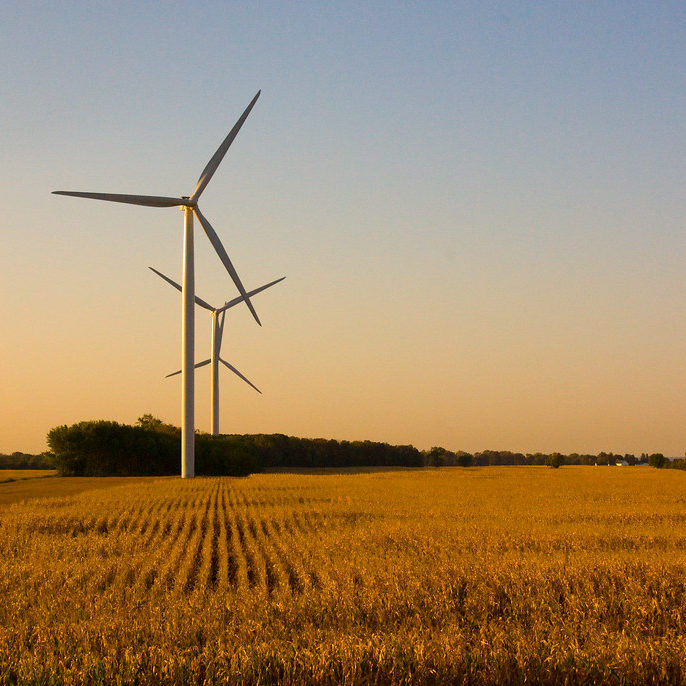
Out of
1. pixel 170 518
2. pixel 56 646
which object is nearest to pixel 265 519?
pixel 170 518

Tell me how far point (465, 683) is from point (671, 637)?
4.48 meters

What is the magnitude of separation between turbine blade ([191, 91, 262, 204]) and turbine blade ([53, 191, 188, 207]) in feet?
5.64

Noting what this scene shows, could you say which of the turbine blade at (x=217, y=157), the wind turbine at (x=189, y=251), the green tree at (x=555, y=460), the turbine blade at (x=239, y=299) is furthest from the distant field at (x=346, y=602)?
the green tree at (x=555, y=460)

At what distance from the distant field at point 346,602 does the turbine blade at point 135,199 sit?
132 feet

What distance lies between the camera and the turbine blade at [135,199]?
67688 mm

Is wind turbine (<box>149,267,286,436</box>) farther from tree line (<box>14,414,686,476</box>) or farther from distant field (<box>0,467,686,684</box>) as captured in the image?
distant field (<box>0,467,686,684</box>)

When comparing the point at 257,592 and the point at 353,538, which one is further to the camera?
the point at 353,538

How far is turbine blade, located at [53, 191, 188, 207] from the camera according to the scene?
67.7 m

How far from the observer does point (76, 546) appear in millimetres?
25469

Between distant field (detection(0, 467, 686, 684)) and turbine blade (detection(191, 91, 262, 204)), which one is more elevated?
turbine blade (detection(191, 91, 262, 204))

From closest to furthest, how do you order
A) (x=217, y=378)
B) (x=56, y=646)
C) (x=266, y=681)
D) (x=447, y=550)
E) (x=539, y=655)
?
1. (x=266, y=681)
2. (x=539, y=655)
3. (x=56, y=646)
4. (x=447, y=550)
5. (x=217, y=378)

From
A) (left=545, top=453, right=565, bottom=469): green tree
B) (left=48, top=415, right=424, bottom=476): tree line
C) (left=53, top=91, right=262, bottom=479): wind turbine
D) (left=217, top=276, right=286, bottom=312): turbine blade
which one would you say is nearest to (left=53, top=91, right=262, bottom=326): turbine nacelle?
(left=53, top=91, right=262, bottom=479): wind turbine

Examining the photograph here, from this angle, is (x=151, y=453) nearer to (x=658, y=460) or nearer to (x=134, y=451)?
(x=134, y=451)

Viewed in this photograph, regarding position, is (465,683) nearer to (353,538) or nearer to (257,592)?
(257,592)
